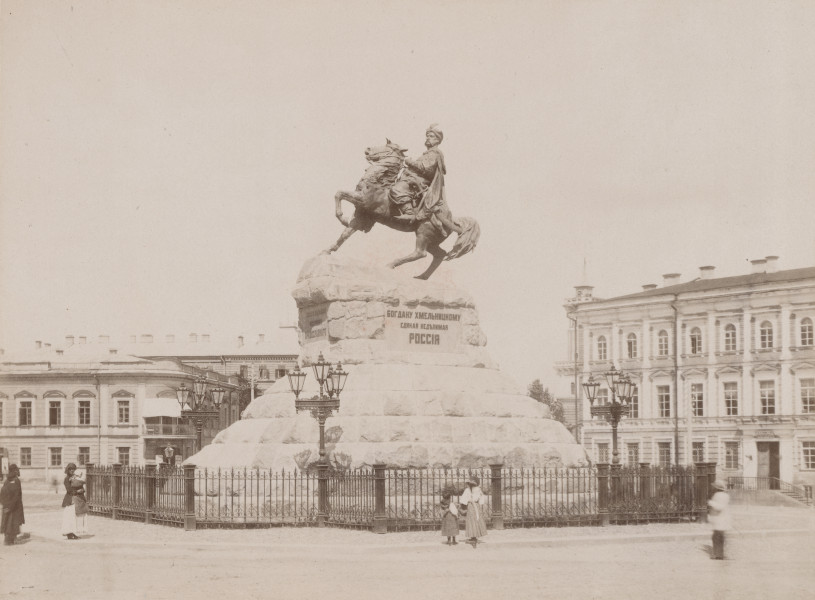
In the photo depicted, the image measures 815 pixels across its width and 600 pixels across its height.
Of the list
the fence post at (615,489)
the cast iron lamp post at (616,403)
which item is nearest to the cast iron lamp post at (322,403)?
the fence post at (615,489)

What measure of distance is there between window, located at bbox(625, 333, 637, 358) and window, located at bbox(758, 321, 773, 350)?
28.7 ft

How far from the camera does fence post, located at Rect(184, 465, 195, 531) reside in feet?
59.9

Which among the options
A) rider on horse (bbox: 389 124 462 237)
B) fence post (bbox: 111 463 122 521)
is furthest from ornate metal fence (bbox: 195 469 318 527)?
rider on horse (bbox: 389 124 462 237)

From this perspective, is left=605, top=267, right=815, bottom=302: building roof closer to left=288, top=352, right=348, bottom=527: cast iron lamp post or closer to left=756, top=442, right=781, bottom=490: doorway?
left=756, top=442, right=781, bottom=490: doorway

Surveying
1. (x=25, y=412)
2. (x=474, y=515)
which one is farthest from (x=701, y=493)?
(x=25, y=412)

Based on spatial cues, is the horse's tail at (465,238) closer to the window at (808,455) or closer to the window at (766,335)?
the window at (808,455)

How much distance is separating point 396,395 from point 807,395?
Answer: 42.1m

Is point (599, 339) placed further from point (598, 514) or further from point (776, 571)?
point (776, 571)

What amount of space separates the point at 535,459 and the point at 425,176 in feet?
21.2

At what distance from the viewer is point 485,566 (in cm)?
1470

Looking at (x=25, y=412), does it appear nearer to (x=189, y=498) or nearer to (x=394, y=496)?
(x=189, y=498)

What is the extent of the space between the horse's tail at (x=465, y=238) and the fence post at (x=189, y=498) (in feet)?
26.7

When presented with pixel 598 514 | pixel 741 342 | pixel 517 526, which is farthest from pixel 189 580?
pixel 741 342

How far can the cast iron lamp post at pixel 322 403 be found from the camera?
1861cm
